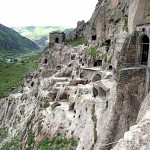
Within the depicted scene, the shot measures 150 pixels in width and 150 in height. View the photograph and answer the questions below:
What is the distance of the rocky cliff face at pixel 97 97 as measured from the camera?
87.4 feet

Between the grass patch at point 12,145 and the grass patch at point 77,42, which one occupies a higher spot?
the grass patch at point 77,42

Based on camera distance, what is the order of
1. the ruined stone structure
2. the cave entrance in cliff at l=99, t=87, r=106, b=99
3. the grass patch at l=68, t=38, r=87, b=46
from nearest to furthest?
the cave entrance in cliff at l=99, t=87, r=106, b=99
the ruined stone structure
the grass patch at l=68, t=38, r=87, b=46

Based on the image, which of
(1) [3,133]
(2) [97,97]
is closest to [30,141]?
(2) [97,97]

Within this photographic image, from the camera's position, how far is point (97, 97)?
33500 mm

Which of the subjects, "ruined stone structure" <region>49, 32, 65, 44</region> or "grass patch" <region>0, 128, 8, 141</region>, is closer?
"grass patch" <region>0, 128, 8, 141</region>

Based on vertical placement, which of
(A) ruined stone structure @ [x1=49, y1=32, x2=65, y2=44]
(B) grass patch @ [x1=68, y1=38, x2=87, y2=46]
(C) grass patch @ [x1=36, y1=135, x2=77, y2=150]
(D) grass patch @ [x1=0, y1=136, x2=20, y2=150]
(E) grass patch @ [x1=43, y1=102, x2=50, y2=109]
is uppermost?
(A) ruined stone structure @ [x1=49, y1=32, x2=65, y2=44]

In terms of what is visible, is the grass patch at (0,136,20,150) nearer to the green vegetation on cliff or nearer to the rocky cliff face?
the green vegetation on cliff

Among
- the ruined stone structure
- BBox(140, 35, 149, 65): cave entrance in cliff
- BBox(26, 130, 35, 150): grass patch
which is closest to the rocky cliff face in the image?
BBox(140, 35, 149, 65): cave entrance in cliff

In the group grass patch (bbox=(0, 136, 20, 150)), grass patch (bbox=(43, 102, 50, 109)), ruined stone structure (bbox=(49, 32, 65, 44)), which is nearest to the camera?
grass patch (bbox=(0, 136, 20, 150))

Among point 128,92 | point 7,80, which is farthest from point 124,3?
point 7,80

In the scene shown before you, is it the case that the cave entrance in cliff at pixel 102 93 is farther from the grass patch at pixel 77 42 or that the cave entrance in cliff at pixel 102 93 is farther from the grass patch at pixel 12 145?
the grass patch at pixel 77 42

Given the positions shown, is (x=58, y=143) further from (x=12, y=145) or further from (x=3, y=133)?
(x=3, y=133)

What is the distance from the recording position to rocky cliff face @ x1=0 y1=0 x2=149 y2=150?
87.4 feet

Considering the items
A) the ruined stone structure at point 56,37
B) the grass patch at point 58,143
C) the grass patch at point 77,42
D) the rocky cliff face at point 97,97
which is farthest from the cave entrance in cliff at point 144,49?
the ruined stone structure at point 56,37
